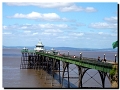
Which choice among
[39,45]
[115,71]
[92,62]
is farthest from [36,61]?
[115,71]

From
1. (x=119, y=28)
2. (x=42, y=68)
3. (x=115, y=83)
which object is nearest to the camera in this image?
(x=119, y=28)

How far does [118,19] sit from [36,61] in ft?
187

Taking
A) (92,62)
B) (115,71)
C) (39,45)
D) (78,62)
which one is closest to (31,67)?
(39,45)

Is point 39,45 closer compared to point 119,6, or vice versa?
point 119,6

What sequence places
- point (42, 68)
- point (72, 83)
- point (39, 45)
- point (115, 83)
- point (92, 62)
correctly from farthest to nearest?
1. point (39, 45)
2. point (42, 68)
3. point (72, 83)
4. point (92, 62)
5. point (115, 83)

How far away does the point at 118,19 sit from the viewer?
1961 centimetres

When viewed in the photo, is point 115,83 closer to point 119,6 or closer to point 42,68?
point 119,6

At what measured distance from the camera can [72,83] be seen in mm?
44844

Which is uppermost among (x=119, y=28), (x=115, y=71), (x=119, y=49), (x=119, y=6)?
(x=119, y=6)

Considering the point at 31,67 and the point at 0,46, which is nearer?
the point at 0,46

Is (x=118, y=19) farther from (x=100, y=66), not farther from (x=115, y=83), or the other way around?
(x=100, y=66)

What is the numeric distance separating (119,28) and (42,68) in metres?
51.3

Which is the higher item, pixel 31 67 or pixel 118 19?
pixel 118 19

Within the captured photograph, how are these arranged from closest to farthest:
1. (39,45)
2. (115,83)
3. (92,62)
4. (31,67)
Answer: (115,83) < (92,62) < (31,67) < (39,45)
